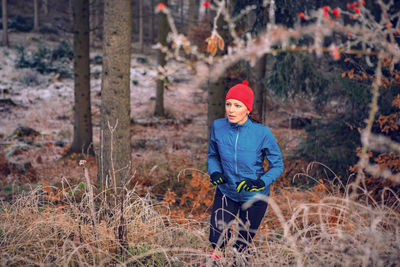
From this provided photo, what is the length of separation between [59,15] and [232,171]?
Result: 128 feet

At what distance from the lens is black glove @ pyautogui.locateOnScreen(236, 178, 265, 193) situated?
10.5ft

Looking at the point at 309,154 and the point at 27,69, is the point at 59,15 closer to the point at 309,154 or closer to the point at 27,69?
the point at 27,69

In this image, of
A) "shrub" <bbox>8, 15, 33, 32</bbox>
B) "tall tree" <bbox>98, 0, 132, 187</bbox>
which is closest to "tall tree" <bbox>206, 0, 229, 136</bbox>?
"tall tree" <bbox>98, 0, 132, 187</bbox>

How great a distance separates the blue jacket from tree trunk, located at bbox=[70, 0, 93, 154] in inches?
259

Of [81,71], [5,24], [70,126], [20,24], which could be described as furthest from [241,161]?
[20,24]

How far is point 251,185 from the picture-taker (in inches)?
126

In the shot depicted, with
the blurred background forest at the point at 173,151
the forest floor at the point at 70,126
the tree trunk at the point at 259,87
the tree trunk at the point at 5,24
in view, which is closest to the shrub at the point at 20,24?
the forest floor at the point at 70,126

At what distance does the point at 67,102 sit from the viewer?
18297 millimetres

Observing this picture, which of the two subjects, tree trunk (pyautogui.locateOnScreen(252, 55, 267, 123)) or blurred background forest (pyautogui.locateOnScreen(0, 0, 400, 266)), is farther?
tree trunk (pyautogui.locateOnScreen(252, 55, 267, 123))

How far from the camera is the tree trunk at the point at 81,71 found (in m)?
9.33

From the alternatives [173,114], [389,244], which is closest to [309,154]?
[389,244]

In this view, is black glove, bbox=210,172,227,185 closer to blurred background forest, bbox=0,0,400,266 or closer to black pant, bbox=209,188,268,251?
black pant, bbox=209,188,268,251

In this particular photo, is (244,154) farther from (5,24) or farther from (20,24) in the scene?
(20,24)

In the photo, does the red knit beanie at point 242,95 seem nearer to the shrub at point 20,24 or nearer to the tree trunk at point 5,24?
the tree trunk at point 5,24
